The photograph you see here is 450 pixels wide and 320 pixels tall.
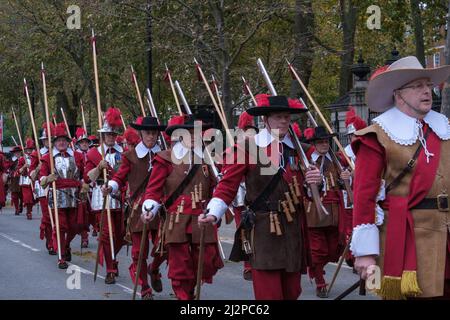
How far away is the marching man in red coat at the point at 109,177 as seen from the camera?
12102 mm

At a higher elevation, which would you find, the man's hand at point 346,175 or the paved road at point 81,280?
the man's hand at point 346,175

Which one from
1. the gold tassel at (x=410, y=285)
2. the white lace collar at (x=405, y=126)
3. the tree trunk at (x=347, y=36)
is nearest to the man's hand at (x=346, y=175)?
the white lace collar at (x=405, y=126)

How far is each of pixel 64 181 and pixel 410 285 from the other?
31.8 ft

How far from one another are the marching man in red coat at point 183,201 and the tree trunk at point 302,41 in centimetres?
1048

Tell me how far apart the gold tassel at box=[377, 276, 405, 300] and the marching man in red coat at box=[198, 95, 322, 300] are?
5.58 ft

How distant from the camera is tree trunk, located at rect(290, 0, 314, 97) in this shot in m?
20.1

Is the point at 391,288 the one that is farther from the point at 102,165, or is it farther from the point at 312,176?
the point at 102,165

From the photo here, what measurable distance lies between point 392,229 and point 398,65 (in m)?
1.03

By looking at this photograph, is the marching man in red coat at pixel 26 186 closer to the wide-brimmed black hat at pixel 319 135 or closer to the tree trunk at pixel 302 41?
the tree trunk at pixel 302 41

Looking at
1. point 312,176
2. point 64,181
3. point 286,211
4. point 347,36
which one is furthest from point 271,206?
point 347,36

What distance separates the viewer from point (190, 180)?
30.5 ft

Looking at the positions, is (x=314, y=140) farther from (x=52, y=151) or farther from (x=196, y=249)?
(x=52, y=151)

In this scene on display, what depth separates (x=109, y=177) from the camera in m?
13.2
